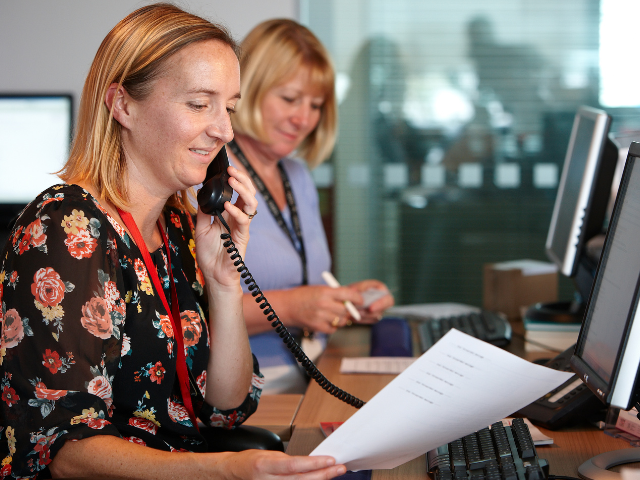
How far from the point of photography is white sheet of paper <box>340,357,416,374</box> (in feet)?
5.08

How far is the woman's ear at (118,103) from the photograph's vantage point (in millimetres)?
1119

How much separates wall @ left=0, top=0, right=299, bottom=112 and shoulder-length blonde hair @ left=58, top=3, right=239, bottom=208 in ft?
7.13

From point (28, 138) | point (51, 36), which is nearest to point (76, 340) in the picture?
point (28, 138)

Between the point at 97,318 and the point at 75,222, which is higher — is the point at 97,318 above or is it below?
below

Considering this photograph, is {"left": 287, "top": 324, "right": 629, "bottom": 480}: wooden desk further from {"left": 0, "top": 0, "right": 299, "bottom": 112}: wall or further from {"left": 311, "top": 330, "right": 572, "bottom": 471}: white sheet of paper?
{"left": 0, "top": 0, "right": 299, "bottom": 112}: wall

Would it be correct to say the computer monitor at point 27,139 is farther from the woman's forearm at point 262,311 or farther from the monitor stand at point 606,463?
the monitor stand at point 606,463

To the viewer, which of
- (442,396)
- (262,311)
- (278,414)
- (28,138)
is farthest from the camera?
(28,138)

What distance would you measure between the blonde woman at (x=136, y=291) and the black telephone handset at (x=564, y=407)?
48cm

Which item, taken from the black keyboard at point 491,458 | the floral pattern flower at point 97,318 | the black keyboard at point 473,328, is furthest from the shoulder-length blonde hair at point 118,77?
the black keyboard at point 473,328

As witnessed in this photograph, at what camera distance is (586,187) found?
5.53 feet

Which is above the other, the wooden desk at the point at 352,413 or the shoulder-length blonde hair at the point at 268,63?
the shoulder-length blonde hair at the point at 268,63

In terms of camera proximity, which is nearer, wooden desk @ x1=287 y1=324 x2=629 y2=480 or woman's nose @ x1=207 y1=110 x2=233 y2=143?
wooden desk @ x1=287 y1=324 x2=629 y2=480

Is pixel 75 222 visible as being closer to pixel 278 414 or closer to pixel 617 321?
pixel 278 414

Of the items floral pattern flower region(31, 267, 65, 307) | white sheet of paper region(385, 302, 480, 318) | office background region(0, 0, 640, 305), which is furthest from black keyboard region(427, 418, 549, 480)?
office background region(0, 0, 640, 305)
